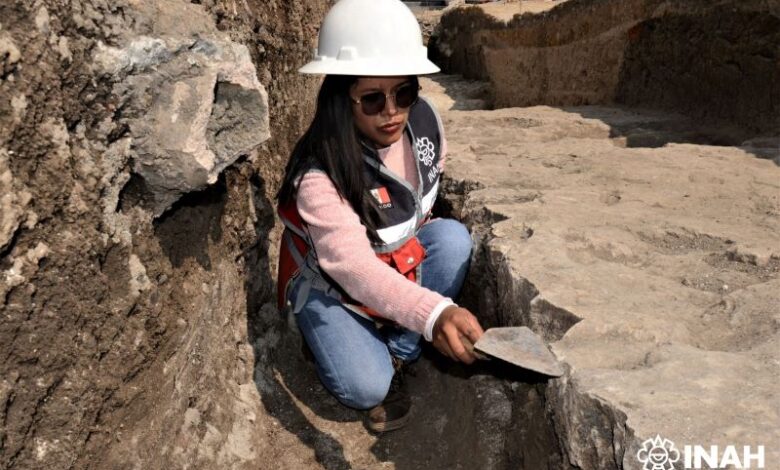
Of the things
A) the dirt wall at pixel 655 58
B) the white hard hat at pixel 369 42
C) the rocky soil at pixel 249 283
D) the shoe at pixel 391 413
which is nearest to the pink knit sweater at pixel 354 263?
the rocky soil at pixel 249 283

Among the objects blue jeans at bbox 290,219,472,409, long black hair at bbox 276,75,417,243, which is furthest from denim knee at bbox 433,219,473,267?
long black hair at bbox 276,75,417,243

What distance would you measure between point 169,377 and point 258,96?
796 millimetres

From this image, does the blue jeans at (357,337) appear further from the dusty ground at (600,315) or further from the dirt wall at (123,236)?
the dirt wall at (123,236)

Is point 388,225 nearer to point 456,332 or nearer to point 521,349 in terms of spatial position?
point 456,332

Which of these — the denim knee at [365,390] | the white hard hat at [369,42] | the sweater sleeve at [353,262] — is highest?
the white hard hat at [369,42]

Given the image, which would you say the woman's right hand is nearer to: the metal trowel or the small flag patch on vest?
the metal trowel

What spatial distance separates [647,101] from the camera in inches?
169

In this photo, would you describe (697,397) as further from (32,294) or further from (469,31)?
(469,31)

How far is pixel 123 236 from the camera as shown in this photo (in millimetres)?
1500

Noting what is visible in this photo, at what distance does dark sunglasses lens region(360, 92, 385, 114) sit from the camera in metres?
1.93

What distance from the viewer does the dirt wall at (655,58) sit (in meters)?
3.32

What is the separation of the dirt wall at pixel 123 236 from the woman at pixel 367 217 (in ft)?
0.80

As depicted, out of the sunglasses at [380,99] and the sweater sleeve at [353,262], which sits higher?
the sunglasses at [380,99]

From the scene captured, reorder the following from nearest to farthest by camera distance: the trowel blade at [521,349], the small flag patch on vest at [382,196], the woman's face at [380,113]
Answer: the trowel blade at [521,349]
the woman's face at [380,113]
the small flag patch on vest at [382,196]
